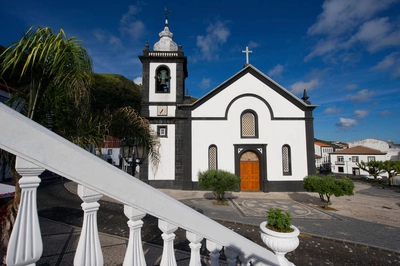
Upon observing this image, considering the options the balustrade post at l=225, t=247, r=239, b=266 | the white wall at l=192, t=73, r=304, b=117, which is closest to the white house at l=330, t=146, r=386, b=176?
the white wall at l=192, t=73, r=304, b=117

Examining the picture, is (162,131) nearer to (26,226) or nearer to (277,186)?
(277,186)

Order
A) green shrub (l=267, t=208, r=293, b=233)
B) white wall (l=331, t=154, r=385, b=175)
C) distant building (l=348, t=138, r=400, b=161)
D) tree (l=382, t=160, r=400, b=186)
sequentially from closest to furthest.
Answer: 1. green shrub (l=267, t=208, r=293, b=233)
2. tree (l=382, t=160, r=400, b=186)
3. white wall (l=331, t=154, r=385, b=175)
4. distant building (l=348, t=138, r=400, b=161)

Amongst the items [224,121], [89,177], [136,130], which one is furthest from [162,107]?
[89,177]

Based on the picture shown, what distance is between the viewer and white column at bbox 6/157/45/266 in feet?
2.62

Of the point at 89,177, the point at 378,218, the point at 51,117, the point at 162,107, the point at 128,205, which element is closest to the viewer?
the point at 89,177

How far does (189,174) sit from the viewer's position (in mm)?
13594

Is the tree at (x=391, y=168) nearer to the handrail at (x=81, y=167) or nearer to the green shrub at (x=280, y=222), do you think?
the green shrub at (x=280, y=222)

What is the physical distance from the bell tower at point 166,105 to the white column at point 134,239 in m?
12.6

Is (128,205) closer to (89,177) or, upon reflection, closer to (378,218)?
(89,177)

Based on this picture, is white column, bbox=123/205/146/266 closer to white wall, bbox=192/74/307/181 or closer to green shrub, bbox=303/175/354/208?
green shrub, bbox=303/175/354/208

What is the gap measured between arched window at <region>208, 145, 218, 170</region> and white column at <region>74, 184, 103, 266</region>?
42.3 ft

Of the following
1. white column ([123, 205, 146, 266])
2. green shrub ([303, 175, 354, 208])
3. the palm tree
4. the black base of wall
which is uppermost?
the palm tree

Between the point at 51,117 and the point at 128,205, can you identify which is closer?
the point at 128,205

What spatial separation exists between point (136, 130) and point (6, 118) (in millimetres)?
3986
